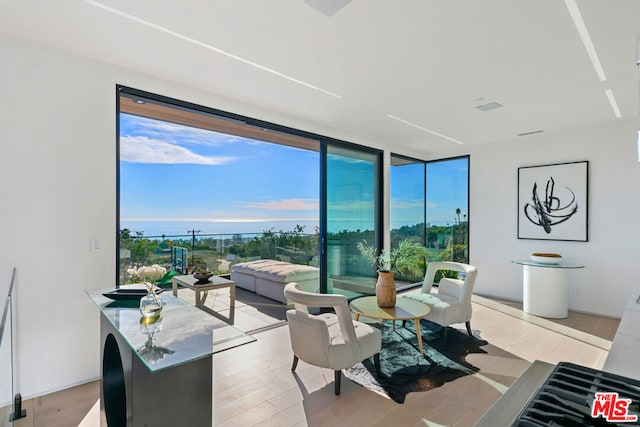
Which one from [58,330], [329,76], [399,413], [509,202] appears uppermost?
[329,76]

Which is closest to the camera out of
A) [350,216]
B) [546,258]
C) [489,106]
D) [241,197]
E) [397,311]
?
[397,311]

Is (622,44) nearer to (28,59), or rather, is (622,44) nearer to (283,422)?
(283,422)

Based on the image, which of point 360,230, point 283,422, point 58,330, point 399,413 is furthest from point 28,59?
point 360,230

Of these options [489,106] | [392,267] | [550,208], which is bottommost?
[392,267]

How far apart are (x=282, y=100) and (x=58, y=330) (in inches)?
119

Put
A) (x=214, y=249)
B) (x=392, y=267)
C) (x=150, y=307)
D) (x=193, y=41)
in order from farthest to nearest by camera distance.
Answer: (x=214, y=249), (x=392, y=267), (x=193, y=41), (x=150, y=307)

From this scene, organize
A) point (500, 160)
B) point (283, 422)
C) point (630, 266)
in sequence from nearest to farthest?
1. point (283, 422)
2. point (630, 266)
3. point (500, 160)

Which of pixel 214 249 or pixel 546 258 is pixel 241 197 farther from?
pixel 546 258

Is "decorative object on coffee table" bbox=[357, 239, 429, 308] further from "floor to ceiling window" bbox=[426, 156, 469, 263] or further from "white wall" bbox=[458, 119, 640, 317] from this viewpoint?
"white wall" bbox=[458, 119, 640, 317]

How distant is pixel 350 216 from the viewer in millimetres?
5270

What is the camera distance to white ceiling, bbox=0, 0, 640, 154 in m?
2.12

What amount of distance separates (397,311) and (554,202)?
3.54m

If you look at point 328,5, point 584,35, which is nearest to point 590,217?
point 584,35

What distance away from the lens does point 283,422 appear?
7.48ft
